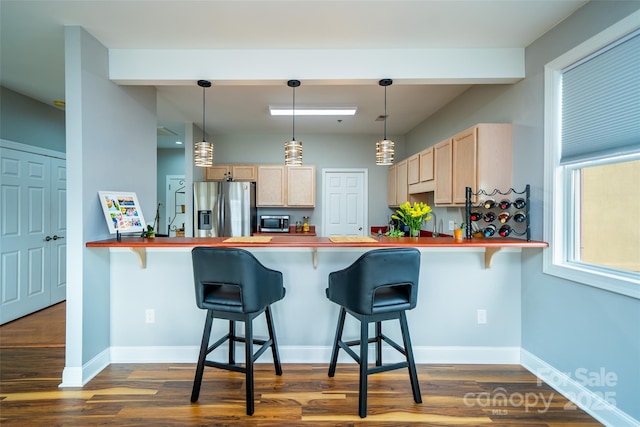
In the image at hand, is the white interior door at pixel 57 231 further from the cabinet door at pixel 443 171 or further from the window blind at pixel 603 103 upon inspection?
the window blind at pixel 603 103

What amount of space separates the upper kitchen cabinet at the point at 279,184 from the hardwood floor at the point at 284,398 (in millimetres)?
2935

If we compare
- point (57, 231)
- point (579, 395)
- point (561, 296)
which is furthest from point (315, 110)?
point (57, 231)

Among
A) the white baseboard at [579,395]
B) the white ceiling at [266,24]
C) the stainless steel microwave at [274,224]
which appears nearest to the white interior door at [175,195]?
the stainless steel microwave at [274,224]

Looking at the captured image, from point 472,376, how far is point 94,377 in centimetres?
278

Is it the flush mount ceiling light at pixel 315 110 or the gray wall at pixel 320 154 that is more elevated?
the flush mount ceiling light at pixel 315 110

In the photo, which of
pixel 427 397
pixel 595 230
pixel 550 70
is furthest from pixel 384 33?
pixel 427 397

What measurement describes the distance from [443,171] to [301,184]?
2.39m

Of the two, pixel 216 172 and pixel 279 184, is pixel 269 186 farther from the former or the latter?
pixel 216 172

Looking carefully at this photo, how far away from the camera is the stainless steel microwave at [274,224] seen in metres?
4.91

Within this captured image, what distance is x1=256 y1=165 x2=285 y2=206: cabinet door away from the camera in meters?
4.99

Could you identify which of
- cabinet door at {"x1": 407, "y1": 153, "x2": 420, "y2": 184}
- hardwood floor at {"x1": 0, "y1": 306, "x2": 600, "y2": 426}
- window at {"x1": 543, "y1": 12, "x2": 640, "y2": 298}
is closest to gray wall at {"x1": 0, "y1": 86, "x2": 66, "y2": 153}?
hardwood floor at {"x1": 0, "y1": 306, "x2": 600, "y2": 426}

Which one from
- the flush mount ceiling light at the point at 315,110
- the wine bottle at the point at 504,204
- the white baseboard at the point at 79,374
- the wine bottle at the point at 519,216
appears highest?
the flush mount ceiling light at the point at 315,110

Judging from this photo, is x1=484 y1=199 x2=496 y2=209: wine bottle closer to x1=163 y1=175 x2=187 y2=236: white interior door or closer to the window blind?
the window blind

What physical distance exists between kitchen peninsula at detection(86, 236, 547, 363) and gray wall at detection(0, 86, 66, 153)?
237 cm
